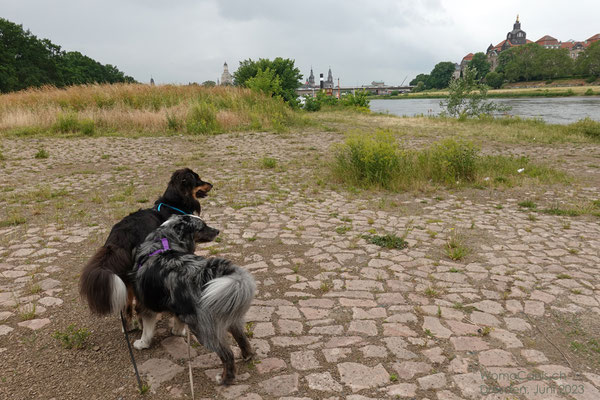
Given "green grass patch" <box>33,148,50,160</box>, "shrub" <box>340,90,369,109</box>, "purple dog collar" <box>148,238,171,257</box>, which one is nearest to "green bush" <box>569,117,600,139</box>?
"shrub" <box>340,90,369,109</box>

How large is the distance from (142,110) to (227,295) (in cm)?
1720

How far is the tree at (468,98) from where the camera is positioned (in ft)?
84.1

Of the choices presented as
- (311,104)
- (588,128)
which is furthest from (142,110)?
(588,128)

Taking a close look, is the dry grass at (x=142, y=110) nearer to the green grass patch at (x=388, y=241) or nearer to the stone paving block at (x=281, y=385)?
the green grass patch at (x=388, y=241)

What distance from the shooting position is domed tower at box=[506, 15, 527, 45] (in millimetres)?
167875

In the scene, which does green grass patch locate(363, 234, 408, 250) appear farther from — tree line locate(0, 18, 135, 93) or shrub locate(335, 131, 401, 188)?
tree line locate(0, 18, 135, 93)

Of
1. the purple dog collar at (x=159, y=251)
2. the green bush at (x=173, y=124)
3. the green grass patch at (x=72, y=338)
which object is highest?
the green bush at (x=173, y=124)

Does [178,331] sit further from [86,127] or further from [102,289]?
[86,127]

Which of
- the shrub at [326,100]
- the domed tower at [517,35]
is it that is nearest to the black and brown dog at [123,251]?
the shrub at [326,100]

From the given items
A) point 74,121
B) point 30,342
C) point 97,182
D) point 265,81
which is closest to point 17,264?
point 30,342

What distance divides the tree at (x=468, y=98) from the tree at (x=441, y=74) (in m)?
111

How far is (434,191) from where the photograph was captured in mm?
8203

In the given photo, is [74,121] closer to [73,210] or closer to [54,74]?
[73,210]

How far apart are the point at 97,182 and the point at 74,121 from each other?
8.59m
